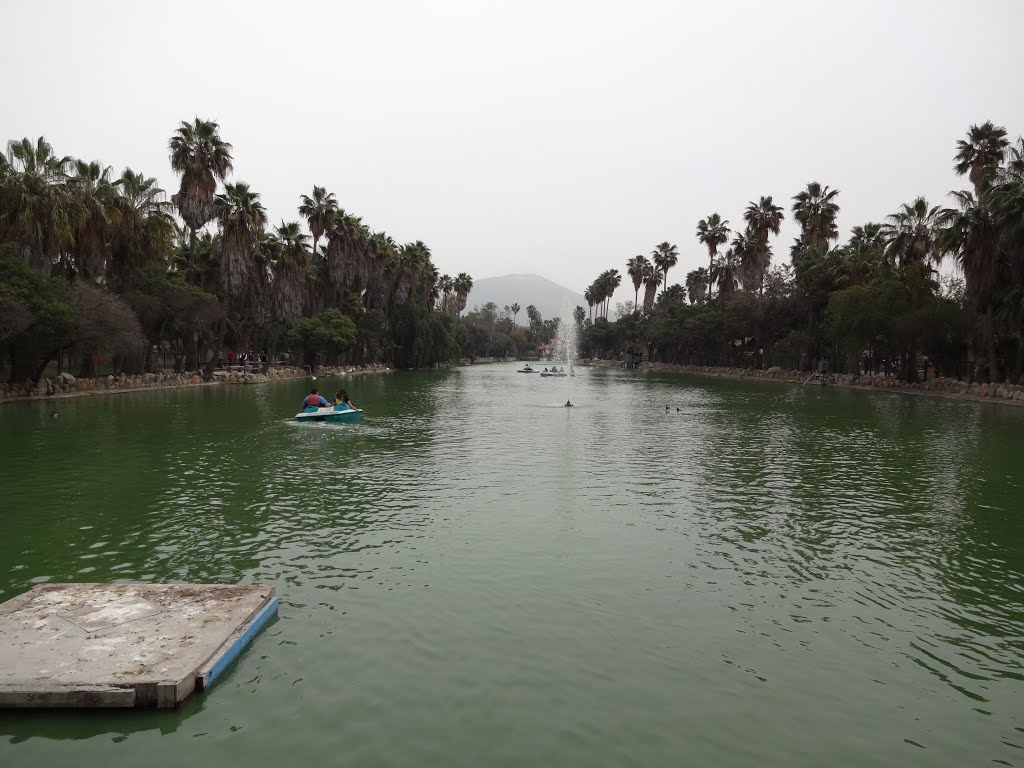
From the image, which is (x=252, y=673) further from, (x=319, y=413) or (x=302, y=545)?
(x=319, y=413)

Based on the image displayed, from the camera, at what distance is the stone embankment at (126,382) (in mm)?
36781

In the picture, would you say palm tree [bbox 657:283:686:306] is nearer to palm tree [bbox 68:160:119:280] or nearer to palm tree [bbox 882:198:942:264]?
palm tree [bbox 882:198:942:264]

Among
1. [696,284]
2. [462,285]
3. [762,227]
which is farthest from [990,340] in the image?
[462,285]

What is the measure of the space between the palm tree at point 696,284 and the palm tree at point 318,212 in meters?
62.6

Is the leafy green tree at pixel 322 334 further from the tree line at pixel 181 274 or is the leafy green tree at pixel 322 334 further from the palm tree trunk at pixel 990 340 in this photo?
the palm tree trunk at pixel 990 340

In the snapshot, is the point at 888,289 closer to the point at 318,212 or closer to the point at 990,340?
the point at 990,340

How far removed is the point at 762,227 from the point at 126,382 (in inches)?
2553

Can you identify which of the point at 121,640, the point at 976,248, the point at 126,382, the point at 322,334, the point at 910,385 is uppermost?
the point at 976,248

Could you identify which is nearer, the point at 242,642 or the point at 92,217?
the point at 242,642

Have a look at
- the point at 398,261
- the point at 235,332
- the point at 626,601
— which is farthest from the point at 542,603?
the point at 398,261

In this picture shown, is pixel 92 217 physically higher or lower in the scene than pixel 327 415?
higher

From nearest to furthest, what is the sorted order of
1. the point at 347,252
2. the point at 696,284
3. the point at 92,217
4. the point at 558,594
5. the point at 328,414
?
the point at 558,594 → the point at 328,414 → the point at 92,217 → the point at 347,252 → the point at 696,284

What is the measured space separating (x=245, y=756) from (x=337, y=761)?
0.71m

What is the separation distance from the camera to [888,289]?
5019cm
